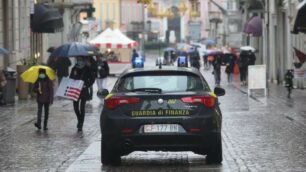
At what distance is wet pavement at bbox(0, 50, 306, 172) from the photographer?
14.1 metres

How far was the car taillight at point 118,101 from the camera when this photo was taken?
1359 cm

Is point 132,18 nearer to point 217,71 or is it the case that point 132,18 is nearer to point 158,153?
point 217,71

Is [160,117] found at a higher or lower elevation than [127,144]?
higher

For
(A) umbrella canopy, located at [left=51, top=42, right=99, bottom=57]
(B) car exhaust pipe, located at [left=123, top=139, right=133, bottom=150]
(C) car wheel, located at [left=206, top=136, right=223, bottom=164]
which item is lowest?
(C) car wheel, located at [left=206, top=136, right=223, bottom=164]

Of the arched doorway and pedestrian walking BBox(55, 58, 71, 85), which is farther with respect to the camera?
the arched doorway

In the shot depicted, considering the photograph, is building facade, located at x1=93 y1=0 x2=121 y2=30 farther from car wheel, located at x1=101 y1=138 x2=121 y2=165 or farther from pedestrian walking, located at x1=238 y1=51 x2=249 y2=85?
car wheel, located at x1=101 y1=138 x2=121 y2=165

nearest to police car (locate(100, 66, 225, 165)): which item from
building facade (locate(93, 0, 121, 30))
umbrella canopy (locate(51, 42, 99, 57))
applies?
umbrella canopy (locate(51, 42, 99, 57))

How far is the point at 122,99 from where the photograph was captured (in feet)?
44.8

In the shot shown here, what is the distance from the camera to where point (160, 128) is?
13523 mm

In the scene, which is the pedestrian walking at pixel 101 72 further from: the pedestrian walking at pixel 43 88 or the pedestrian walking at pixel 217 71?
the pedestrian walking at pixel 43 88

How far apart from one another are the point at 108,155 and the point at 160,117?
117 centimetres

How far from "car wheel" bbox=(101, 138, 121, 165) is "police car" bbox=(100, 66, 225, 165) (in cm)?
3

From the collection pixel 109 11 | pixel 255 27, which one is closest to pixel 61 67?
pixel 255 27

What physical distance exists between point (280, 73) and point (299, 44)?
22.3 feet
